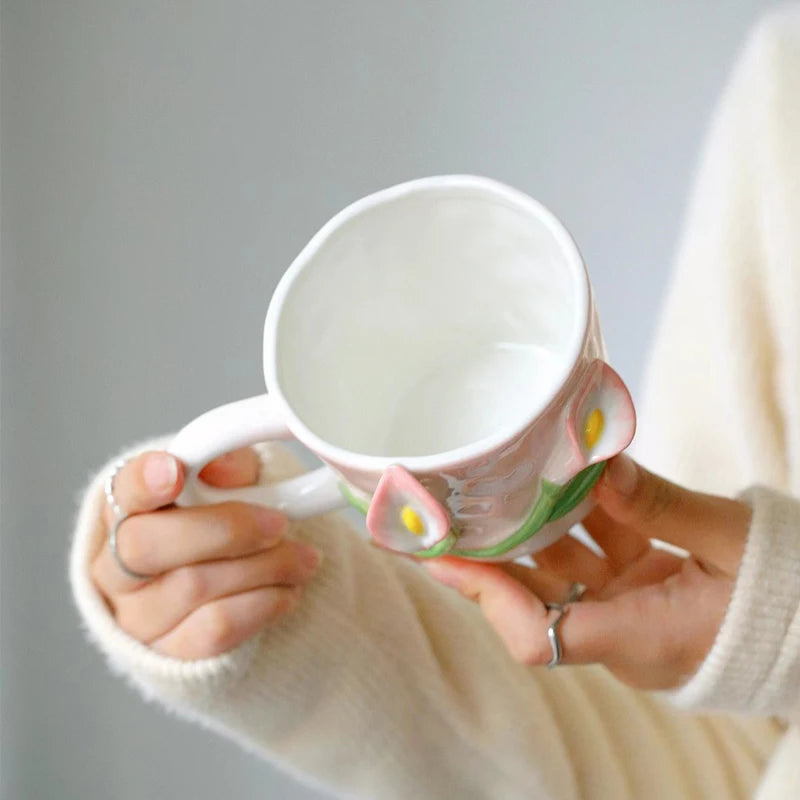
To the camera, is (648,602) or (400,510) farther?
(648,602)

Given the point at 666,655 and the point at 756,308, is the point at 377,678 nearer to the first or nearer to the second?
the point at 666,655

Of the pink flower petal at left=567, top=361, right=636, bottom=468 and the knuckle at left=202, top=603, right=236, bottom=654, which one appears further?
the knuckle at left=202, top=603, right=236, bottom=654

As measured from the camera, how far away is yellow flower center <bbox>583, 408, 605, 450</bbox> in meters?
0.34

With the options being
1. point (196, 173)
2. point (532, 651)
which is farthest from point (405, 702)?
point (196, 173)

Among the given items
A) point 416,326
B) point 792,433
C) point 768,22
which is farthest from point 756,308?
point 416,326

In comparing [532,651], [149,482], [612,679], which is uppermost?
[149,482]

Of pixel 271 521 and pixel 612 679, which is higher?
pixel 271 521

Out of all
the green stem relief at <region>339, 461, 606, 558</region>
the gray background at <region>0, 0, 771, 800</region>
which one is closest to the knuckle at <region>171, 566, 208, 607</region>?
the green stem relief at <region>339, 461, 606, 558</region>

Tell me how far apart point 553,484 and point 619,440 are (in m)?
0.03

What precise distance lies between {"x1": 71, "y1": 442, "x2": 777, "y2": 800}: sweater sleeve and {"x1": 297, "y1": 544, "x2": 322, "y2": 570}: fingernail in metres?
0.03

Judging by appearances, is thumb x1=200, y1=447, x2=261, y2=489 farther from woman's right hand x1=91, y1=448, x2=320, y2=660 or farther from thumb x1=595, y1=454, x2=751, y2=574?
thumb x1=595, y1=454, x2=751, y2=574

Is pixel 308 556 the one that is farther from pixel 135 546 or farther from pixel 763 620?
pixel 763 620

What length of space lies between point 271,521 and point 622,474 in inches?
6.5

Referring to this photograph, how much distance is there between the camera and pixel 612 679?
2.17 feet
